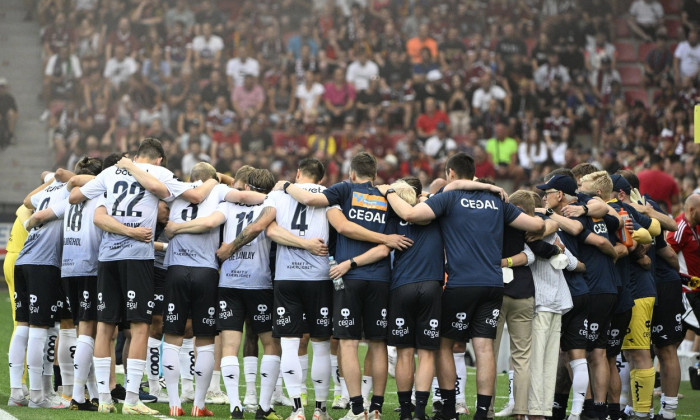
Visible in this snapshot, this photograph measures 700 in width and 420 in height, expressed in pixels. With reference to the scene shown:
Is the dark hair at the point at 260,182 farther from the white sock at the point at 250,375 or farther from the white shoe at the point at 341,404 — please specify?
the white shoe at the point at 341,404

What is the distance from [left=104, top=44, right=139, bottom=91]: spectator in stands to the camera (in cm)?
2523

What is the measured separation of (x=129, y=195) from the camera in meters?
9.60

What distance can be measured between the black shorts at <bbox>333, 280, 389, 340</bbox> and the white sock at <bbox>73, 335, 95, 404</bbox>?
2275 mm

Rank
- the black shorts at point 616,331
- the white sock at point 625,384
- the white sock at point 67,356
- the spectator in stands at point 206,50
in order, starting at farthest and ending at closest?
Result: the spectator in stands at point 206,50
the white sock at point 625,384
the black shorts at point 616,331
the white sock at point 67,356

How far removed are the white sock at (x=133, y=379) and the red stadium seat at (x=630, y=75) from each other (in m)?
19.4

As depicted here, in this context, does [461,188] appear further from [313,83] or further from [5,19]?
[5,19]

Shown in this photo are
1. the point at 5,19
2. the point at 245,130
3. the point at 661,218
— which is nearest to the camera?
the point at 661,218

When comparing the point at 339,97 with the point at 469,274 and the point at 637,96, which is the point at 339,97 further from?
the point at 469,274

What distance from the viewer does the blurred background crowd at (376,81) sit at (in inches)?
922

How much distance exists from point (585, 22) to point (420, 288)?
19.6 metres

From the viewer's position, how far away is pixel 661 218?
1109 centimetres

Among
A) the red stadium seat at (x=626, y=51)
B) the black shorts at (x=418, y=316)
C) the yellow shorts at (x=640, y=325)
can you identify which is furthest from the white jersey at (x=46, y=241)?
the red stadium seat at (x=626, y=51)

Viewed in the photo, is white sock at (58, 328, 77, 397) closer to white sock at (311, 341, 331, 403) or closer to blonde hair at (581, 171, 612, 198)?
white sock at (311, 341, 331, 403)

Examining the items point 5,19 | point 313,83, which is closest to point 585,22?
point 313,83
